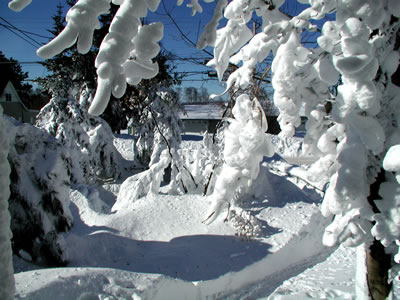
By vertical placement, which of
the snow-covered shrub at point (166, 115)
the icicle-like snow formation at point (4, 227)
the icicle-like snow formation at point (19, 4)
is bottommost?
the icicle-like snow formation at point (4, 227)

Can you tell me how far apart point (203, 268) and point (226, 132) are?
13.5 ft

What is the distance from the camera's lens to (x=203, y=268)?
18.1ft

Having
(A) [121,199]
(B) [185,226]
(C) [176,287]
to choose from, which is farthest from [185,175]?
(C) [176,287]

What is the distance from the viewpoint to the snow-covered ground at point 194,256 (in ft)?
11.6

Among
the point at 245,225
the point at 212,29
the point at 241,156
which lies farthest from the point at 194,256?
the point at 212,29

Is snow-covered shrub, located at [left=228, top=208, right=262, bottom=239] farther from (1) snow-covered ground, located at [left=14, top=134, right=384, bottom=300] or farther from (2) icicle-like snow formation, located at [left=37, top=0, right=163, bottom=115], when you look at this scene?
(2) icicle-like snow formation, located at [left=37, top=0, right=163, bottom=115]

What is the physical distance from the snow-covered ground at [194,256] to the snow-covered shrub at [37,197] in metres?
0.30

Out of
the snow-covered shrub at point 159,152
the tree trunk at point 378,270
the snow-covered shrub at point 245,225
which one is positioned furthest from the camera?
the snow-covered shrub at point 159,152

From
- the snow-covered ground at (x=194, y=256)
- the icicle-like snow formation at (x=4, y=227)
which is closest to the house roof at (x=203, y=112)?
the snow-covered ground at (x=194, y=256)

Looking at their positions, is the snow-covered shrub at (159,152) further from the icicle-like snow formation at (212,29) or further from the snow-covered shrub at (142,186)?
the icicle-like snow formation at (212,29)

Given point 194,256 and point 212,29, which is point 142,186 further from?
point 212,29

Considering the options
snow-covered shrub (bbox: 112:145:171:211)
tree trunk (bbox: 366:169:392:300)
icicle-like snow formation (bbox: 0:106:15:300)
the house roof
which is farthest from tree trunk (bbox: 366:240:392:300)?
the house roof

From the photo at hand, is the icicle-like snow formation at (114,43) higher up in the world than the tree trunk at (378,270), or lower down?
higher up

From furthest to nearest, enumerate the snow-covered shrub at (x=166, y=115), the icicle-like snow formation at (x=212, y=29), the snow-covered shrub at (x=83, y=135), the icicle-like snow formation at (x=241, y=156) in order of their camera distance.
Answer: the snow-covered shrub at (x=166, y=115) → the snow-covered shrub at (x=83, y=135) → the icicle-like snow formation at (x=241, y=156) → the icicle-like snow formation at (x=212, y=29)
